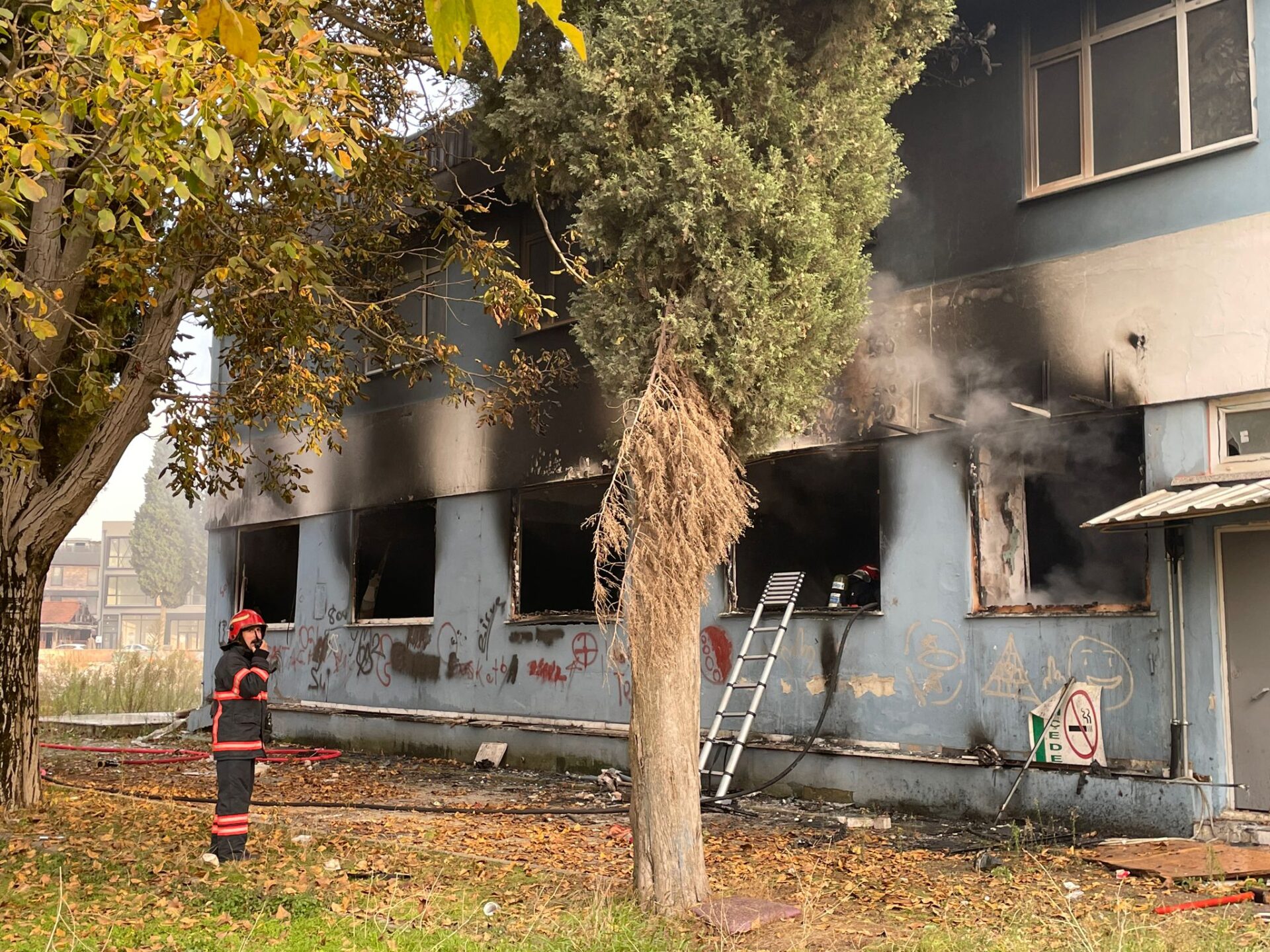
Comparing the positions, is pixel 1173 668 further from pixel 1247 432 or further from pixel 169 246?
pixel 169 246

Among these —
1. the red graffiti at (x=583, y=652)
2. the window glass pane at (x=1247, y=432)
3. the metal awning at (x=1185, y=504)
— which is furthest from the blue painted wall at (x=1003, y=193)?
the red graffiti at (x=583, y=652)

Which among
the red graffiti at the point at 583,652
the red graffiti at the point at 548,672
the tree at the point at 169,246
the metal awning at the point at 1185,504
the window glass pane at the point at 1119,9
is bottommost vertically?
the red graffiti at the point at 548,672

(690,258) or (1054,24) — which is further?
(1054,24)

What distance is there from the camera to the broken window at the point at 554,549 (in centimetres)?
1414

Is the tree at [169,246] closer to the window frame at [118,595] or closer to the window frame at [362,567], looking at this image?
the window frame at [362,567]

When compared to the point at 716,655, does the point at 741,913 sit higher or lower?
lower

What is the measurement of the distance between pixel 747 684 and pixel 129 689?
1576 cm

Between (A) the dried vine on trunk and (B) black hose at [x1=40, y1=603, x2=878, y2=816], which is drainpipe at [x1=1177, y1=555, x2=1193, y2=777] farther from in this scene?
(A) the dried vine on trunk

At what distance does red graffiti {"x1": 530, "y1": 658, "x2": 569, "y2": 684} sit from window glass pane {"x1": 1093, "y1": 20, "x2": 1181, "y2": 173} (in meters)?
7.80

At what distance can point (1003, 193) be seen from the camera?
10344 millimetres

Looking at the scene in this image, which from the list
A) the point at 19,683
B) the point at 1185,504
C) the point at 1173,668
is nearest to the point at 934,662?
the point at 1173,668

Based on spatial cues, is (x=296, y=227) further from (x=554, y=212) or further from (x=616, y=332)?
(x=554, y=212)

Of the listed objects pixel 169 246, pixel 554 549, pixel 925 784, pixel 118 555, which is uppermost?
pixel 118 555

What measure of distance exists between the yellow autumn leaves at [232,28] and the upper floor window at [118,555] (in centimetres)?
9848
